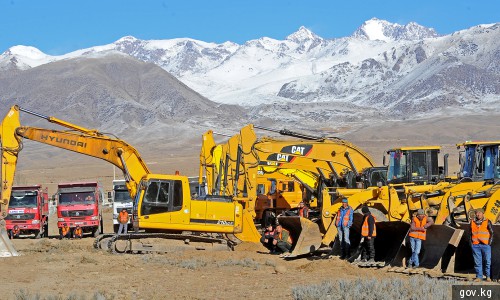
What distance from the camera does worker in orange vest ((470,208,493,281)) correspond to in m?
17.3

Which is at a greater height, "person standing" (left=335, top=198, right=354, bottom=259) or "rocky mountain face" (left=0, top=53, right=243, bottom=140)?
"rocky mountain face" (left=0, top=53, right=243, bottom=140)

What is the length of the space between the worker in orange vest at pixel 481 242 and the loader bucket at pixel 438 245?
1.15 meters

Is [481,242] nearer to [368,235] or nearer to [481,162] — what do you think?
[368,235]

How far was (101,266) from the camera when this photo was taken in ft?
69.6

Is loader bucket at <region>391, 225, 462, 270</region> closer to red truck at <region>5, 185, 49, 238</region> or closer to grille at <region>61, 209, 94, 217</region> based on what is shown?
grille at <region>61, 209, 94, 217</region>

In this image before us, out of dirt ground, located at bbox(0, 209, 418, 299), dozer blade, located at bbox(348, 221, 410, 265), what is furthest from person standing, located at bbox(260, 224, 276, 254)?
dozer blade, located at bbox(348, 221, 410, 265)

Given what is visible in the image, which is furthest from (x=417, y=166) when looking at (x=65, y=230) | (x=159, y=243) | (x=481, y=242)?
(x=65, y=230)

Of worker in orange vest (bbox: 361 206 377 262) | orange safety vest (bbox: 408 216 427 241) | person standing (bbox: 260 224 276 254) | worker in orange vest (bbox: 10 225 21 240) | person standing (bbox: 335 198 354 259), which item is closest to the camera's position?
orange safety vest (bbox: 408 216 427 241)

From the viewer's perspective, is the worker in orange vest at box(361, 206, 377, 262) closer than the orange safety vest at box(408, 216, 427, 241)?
No

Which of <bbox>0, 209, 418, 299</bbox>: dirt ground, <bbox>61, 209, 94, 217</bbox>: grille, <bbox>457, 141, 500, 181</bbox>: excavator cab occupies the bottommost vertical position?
<bbox>0, 209, 418, 299</bbox>: dirt ground

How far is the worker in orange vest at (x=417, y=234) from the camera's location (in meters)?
19.2

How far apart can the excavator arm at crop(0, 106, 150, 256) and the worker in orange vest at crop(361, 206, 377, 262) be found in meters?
8.41

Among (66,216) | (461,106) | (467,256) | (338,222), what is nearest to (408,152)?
(338,222)

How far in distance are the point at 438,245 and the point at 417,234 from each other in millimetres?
529
